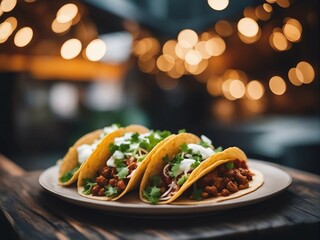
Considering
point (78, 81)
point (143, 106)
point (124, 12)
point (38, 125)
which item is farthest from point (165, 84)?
point (124, 12)

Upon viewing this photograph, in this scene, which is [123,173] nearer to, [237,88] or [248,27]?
[248,27]

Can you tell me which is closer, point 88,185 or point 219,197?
point 219,197

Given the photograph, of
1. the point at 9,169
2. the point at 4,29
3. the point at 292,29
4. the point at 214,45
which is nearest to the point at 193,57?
the point at 214,45

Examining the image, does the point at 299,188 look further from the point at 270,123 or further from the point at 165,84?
the point at 165,84

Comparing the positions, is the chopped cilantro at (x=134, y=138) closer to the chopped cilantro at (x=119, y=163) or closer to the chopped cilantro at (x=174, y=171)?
the chopped cilantro at (x=119, y=163)

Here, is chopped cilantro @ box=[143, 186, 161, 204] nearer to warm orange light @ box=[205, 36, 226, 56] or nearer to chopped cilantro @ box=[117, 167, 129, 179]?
chopped cilantro @ box=[117, 167, 129, 179]

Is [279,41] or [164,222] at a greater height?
[279,41]
